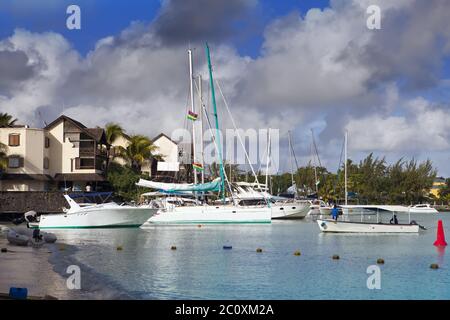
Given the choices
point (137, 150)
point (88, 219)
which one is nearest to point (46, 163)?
point (137, 150)

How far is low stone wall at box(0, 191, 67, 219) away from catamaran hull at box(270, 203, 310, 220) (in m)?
25.2

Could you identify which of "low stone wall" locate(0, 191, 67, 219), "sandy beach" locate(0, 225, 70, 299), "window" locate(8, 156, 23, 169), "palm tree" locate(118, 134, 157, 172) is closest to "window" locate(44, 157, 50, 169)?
"window" locate(8, 156, 23, 169)

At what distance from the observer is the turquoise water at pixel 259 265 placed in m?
25.6

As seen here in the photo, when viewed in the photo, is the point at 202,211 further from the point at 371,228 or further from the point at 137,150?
the point at 137,150

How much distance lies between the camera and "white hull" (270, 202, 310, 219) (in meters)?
79.1

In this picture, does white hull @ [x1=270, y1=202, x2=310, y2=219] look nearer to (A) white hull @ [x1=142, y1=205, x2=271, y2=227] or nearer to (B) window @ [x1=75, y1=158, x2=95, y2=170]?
(A) white hull @ [x1=142, y1=205, x2=271, y2=227]

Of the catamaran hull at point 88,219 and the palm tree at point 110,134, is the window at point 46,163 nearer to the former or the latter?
the palm tree at point 110,134

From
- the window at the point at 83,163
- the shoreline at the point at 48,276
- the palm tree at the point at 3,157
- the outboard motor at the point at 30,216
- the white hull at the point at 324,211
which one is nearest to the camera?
the shoreline at the point at 48,276

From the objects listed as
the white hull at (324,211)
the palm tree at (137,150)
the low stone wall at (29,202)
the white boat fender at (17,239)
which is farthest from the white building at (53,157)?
the white boat fender at (17,239)

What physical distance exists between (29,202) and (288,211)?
3098 centimetres

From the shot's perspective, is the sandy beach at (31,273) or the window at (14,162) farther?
the window at (14,162)
